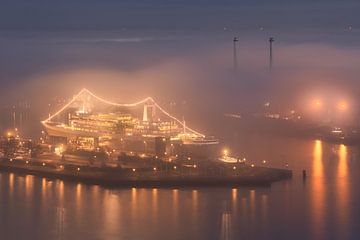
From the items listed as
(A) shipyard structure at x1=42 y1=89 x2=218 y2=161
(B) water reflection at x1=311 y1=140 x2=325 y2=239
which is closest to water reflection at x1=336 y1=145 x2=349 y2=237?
(B) water reflection at x1=311 y1=140 x2=325 y2=239

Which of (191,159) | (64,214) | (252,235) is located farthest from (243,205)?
(191,159)

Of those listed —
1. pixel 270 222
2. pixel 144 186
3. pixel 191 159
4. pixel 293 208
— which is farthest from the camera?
pixel 191 159

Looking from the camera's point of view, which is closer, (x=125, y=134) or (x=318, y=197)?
(x=318, y=197)

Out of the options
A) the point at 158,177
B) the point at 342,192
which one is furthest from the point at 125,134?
the point at 342,192

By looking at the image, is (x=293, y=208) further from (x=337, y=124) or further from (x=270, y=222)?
(x=337, y=124)

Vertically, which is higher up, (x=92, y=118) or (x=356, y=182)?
(x=92, y=118)

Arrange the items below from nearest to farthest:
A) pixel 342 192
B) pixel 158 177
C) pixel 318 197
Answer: pixel 318 197 < pixel 342 192 < pixel 158 177

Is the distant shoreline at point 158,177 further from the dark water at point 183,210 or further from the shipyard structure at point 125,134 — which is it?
the shipyard structure at point 125,134

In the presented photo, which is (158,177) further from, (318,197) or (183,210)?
(318,197)
